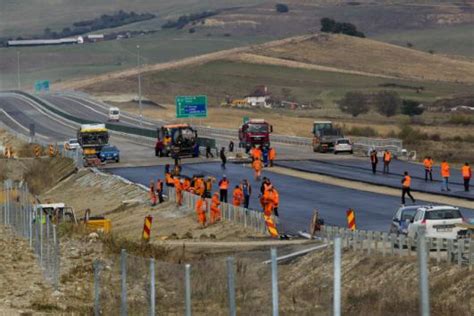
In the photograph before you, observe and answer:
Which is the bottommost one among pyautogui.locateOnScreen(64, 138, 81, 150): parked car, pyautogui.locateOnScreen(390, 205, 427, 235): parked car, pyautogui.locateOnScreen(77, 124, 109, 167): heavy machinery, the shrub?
the shrub

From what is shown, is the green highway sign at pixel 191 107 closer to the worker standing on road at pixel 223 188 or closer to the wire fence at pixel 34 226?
the wire fence at pixel 34 226

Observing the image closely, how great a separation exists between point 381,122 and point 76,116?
31.7m

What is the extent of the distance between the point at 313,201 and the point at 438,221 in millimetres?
18806

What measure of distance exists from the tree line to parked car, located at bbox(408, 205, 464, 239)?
397ft

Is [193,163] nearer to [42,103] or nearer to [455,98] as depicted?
[42,103]

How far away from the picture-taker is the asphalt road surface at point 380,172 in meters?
57.2

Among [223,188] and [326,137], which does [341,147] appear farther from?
[223,188]

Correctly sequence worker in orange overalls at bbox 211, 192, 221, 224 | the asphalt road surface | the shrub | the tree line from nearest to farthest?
worker in orange overalls at bbox 211, 192, 221, 224, the asphalt road surface, the tree line, the shrub

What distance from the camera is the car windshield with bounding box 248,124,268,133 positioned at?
8700 centimetres

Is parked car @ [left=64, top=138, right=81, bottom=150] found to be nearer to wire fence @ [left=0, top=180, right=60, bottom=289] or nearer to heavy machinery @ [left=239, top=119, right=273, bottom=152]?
heavy machinery @ [left=239, top=119, right=273, bottom=152]

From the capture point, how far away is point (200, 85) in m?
195

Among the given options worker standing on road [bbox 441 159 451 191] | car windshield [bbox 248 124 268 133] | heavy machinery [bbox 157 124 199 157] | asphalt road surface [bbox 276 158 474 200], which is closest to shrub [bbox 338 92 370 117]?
car windshield [bbox 248 124 268 133]

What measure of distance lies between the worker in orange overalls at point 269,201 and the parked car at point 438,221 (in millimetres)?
8067

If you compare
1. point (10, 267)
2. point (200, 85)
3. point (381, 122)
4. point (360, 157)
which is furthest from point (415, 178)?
point (200, 85)
